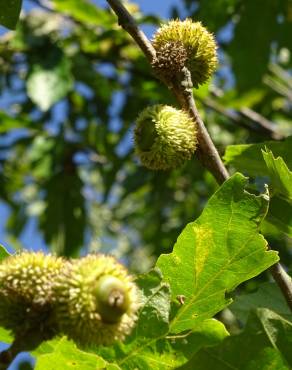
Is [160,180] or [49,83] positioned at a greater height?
[49,83]

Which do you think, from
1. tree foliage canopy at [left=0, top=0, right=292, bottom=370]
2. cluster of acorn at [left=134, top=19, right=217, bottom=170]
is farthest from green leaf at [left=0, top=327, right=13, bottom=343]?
→ cluster of acorn at [left=134, top=19, right=217, bottom=170]

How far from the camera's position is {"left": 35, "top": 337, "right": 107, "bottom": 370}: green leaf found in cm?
194

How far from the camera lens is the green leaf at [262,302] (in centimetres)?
230

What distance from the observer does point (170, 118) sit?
2.16 m

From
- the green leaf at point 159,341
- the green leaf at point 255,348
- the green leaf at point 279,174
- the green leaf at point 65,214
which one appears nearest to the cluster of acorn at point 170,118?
the green leaf at point 279,174

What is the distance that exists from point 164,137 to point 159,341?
57 centimetres

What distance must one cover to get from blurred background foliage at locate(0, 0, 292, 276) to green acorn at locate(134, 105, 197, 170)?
6.20 feet

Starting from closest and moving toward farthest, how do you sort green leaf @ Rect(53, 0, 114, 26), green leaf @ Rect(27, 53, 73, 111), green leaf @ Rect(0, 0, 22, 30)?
green leaf @ Rect(0, 0, 22, 30), green leaf @ Rect(27, 53, 73, 111), green leaf @ Rect(53, 0, 114, 26)

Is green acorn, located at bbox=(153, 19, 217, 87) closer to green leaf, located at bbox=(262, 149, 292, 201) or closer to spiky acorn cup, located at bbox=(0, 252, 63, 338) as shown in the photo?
green leaf, located at bbox=(262, 149, 292, 201)

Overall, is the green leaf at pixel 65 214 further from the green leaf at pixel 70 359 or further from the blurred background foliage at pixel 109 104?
the green leaf at pixel 70 359

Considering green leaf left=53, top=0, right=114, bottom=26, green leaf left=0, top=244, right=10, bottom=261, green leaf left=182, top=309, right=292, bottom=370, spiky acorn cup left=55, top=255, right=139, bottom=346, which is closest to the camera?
spiky acorn cup left=55, top=255, right=139, bottom=346

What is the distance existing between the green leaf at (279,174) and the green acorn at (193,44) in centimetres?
36

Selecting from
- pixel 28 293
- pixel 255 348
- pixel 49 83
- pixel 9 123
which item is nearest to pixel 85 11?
pixel 49 83

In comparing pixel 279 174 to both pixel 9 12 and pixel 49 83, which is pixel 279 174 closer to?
pixel 9 12
